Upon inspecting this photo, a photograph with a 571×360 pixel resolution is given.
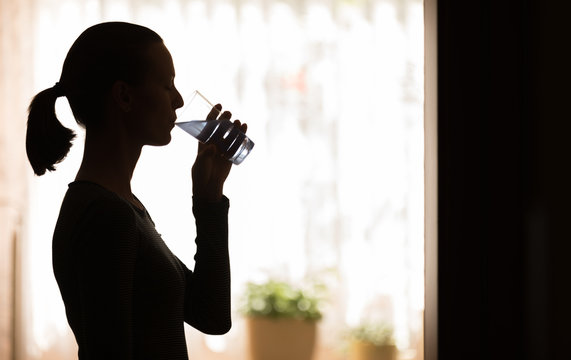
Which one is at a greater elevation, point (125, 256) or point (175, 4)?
point (175, 4)

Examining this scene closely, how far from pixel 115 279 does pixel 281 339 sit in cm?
245

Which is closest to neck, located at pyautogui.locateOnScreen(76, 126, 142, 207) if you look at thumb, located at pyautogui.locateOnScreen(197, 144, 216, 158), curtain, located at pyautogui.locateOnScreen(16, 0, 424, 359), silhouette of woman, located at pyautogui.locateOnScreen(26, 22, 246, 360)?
silhouette of woman, located at pyautogui.locateOnScreen(26, 22, 246, 360)

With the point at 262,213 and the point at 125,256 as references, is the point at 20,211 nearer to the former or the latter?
the point at 262,213

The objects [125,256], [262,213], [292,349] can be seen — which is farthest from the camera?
[262,213]

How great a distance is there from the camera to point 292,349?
3.05 metres

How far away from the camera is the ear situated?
2.61 feet

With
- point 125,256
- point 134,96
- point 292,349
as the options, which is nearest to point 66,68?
point 134,96

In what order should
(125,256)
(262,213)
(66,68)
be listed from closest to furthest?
(125,256)
(66,68)
(262,213)

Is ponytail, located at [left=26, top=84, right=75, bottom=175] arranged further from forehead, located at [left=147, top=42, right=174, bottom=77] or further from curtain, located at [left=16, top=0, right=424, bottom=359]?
curtain, located at [left=16, top=0, right=424, bottom=359]
